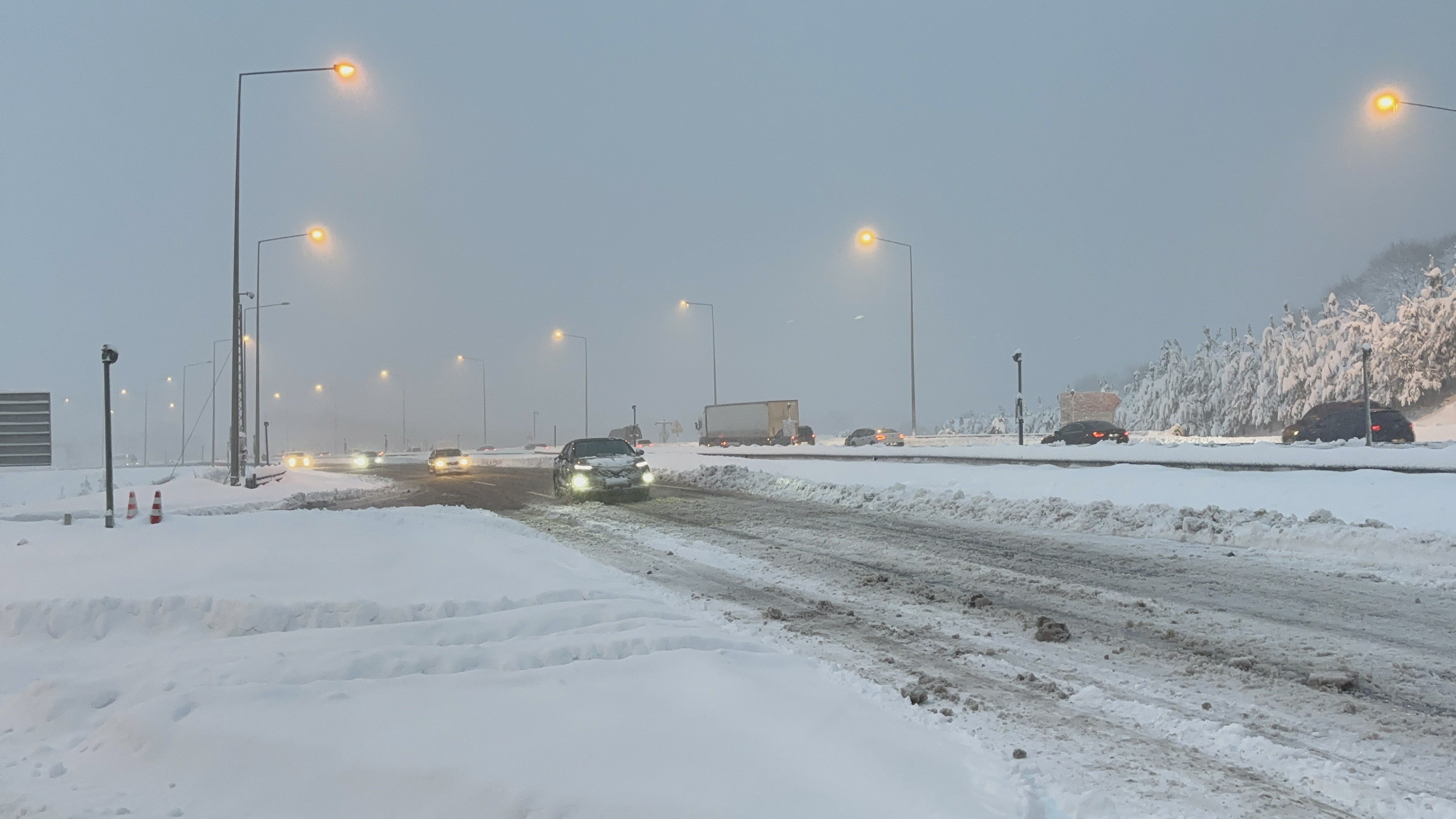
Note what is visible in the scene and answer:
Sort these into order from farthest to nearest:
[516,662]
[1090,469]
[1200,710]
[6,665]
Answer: [1090,469], [6,665], [516,662], [1200,710]

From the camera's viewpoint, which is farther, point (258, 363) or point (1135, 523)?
point (258, 363)

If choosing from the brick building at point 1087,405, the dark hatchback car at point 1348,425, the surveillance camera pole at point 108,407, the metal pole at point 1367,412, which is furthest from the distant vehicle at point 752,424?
the surveillance camera pole at point 108,407

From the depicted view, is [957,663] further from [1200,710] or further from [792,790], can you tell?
[792,790]

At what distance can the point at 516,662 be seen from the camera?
5.65 m

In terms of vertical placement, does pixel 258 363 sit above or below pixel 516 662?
above

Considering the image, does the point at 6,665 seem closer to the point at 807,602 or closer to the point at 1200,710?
the point at 807,602

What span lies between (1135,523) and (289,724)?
11.8 m

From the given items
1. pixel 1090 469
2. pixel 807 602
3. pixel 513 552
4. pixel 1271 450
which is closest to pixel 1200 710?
pixel 807 602

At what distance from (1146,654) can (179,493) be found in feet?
86.9

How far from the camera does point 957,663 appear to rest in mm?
5910

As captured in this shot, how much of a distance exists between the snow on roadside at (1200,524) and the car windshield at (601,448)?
198 inches

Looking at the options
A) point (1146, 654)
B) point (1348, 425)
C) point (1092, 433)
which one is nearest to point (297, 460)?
point (1092, 433)

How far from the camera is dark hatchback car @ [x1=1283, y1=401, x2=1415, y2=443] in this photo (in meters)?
28.0

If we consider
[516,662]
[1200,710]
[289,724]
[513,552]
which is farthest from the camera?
[513,552]
